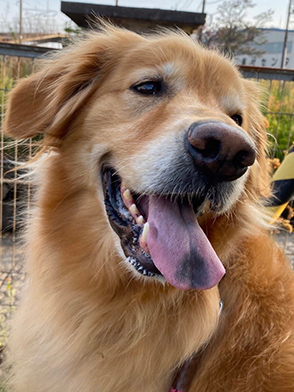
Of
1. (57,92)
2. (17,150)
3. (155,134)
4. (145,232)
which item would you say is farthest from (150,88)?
(17,150)

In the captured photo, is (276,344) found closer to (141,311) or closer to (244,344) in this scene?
(244,344)

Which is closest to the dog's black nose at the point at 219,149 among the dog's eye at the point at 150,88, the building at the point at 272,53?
the dog's eye at the point at 150,88

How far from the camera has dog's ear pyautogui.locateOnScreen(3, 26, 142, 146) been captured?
204 centimetres

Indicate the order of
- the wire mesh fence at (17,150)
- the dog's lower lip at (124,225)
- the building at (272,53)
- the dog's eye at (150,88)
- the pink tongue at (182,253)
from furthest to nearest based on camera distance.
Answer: the building at (272,53)
the wire mesh fence at (17,150)
the dog's eye at (150,88)
the dog's lower lip at (124,225)
the pink tongue at (182,253)

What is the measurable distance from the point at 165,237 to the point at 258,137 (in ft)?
3.48

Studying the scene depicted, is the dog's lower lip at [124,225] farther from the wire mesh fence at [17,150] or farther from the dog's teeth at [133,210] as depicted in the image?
the wire mesh fence at [17,150]

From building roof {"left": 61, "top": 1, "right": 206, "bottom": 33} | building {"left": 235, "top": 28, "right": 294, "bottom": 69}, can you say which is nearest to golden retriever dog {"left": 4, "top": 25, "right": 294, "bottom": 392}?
building roof {"left": 61, "top": 1, "right": 206, "bottom": 33}

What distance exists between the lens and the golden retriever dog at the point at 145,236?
1.67 meters

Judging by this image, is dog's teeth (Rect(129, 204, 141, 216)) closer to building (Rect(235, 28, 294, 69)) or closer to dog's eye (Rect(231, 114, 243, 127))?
dog's eye (Rect(231, 114, 243, 127))

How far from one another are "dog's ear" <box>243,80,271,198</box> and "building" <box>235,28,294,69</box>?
1028 centimetres

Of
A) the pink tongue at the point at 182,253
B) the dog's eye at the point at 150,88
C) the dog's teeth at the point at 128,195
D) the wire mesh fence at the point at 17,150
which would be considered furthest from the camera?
the wire mesh fence at the point at 17,150

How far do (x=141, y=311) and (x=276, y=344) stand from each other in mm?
617

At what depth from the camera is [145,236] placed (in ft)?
5.47

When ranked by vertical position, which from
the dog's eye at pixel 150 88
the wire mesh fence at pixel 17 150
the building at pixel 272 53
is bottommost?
the wire mesh fence at pixel 17 150
